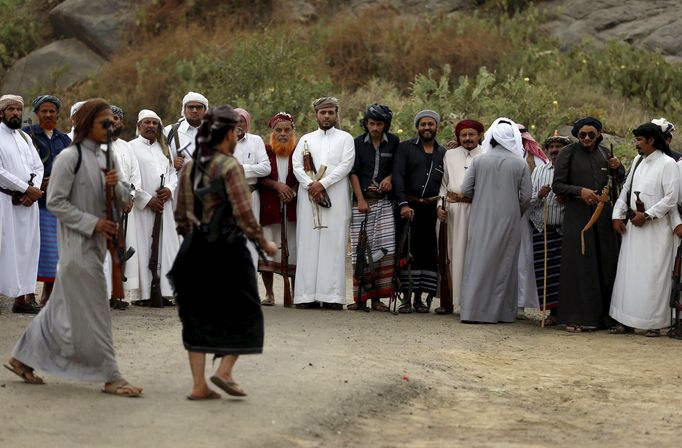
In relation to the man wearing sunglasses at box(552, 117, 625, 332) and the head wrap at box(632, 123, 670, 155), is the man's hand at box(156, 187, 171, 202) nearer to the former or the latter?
the man wearing sunglasses at box(552, 117, 625, 332)

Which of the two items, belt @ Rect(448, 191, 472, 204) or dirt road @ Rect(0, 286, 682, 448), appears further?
belt @ Rect(448, 191, 472, 204)

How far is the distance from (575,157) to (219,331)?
5.85m

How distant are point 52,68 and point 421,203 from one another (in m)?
15.3

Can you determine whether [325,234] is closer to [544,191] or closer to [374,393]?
Result: [544,191]

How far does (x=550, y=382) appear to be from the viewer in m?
9.91

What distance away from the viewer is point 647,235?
12320 mm

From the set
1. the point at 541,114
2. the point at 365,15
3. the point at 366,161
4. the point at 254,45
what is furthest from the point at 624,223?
the point at 365,15

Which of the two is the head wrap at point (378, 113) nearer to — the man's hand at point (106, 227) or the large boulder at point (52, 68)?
the man's hand at point (106, 227)

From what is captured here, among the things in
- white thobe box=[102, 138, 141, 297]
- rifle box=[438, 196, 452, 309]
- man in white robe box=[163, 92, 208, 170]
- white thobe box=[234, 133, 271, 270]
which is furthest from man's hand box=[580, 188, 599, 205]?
white thobe box=[102, 138, 141, 297]

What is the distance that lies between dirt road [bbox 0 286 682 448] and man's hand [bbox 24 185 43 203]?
112 centimetres

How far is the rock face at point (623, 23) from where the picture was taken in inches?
1004

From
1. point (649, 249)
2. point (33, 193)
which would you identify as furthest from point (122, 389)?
point (649, 249)

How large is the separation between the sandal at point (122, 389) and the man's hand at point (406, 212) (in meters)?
5.36

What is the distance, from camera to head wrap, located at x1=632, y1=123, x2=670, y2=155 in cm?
1231
